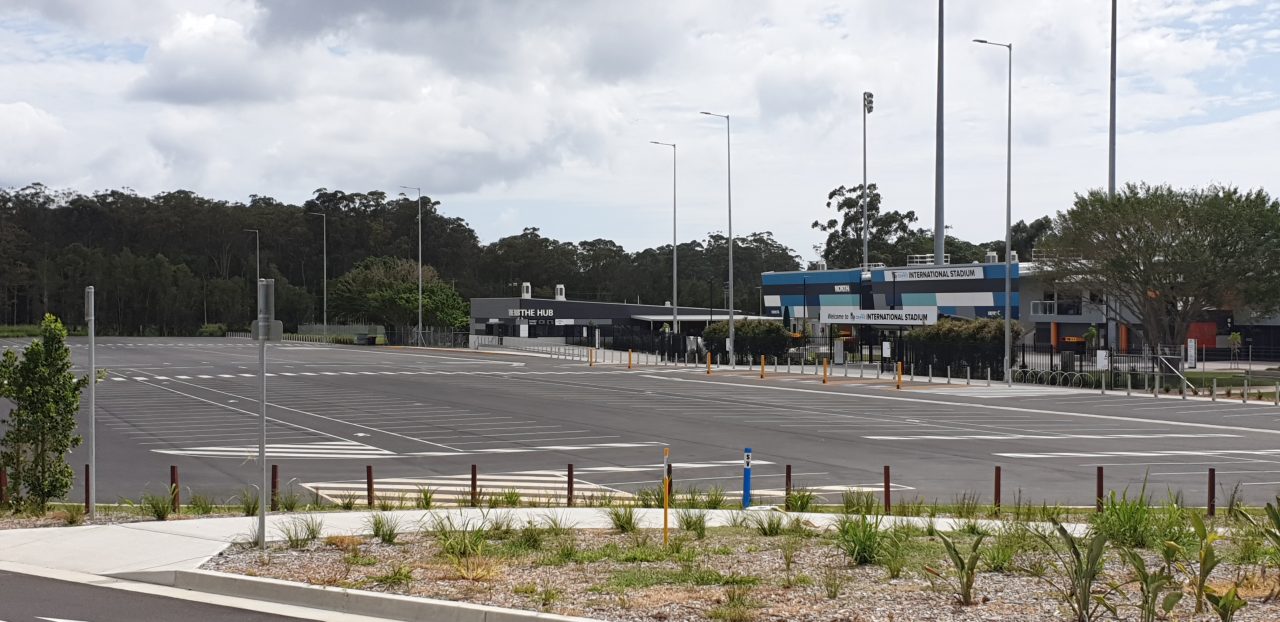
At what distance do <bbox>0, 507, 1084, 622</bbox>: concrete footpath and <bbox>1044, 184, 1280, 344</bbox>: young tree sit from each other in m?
45.2

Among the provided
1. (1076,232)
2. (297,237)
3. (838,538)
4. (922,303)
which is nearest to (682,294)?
(297,237)

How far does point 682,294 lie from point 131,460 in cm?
12384

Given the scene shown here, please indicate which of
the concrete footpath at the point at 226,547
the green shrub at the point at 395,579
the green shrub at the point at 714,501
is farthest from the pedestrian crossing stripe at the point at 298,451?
the green shrub at the point at 395,579

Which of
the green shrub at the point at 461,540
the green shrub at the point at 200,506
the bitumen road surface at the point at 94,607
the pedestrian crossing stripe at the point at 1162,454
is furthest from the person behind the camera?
the pedestrian crossing stripe at the point at 1162,454

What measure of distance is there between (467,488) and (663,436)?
9604 mm

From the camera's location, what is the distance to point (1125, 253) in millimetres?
55281

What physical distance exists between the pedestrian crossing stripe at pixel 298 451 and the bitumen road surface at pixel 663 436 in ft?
0.27

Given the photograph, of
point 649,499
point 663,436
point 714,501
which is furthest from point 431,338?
point 714,501

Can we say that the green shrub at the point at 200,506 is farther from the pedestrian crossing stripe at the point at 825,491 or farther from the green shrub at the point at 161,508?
the pedestrian crossing stripe at the point at 825,491

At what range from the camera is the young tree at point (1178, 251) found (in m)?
53.6

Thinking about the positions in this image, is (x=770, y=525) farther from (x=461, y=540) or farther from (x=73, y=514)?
(x=73, y=514)

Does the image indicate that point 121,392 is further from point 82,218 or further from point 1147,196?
point 82,218

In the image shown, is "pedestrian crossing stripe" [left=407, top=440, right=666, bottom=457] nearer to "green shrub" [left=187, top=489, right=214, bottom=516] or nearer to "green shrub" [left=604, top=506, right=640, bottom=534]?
"green shrub" [left=187, top=489, right=214, bottom=516]

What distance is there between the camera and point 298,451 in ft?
80.9
